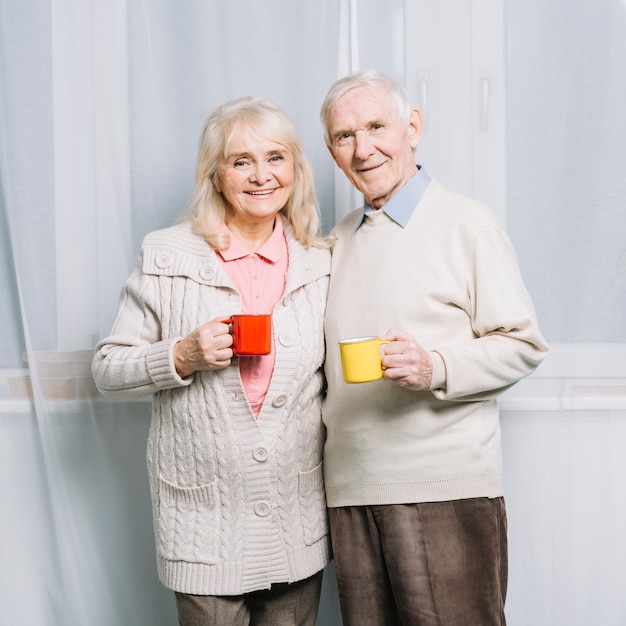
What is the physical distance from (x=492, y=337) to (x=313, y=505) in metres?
0.54

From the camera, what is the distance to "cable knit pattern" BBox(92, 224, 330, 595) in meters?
1.57

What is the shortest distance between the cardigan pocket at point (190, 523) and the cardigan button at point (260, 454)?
0.10 m

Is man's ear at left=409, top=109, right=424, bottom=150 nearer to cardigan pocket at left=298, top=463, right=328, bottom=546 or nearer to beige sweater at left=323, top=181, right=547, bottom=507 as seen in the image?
beige sweater at left=323, top=181, right=547, bottom=507

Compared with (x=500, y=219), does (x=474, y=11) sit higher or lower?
higher

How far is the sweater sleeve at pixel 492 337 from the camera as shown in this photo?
1.46 metres

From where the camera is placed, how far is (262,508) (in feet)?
5.19

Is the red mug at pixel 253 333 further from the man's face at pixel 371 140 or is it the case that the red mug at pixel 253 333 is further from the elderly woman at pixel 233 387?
the man's face at pixel 371 140

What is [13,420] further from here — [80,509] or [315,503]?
[315,503]

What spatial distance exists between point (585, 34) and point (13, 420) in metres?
1.88

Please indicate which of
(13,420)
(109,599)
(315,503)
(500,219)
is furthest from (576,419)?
(13,420)

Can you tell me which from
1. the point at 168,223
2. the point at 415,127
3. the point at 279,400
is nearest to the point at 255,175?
the point at 415,127

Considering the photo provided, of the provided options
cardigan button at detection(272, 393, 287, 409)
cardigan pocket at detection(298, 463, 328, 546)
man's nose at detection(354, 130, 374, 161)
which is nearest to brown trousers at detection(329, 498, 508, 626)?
cardigan pocket at detection(298, 463, 328, 546)

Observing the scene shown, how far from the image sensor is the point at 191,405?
1598 mm

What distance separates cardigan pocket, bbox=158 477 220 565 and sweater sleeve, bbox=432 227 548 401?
0.54 metres
